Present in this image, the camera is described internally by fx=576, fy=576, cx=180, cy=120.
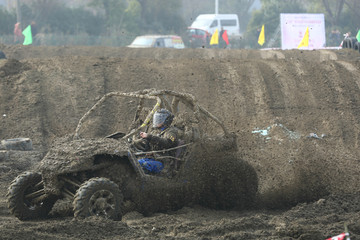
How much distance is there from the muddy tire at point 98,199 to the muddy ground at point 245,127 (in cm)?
23

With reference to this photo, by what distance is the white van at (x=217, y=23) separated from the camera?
139ft

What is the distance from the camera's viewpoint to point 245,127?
13758mm

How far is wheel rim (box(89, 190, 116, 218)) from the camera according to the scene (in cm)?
675

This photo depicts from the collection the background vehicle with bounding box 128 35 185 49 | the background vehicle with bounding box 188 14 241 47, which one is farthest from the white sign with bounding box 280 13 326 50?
the background vehicle with bounding box 188 14 241 47

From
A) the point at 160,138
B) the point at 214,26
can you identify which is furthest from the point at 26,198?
the point at 214,26

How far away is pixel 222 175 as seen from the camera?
8492mm

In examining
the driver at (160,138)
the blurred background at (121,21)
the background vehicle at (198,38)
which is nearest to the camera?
the driver at (160,138)

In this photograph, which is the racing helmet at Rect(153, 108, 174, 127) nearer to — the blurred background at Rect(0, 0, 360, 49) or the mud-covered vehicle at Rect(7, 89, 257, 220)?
the mud-covered vehicle at Rect(7, 89, 257, 220)

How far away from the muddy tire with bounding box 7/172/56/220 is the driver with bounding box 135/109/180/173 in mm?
1385

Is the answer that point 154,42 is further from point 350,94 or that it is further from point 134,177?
point 134,177

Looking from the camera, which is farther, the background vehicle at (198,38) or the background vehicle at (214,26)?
the background vehicle at (214,26)

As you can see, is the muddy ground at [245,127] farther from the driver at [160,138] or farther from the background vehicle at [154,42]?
the background vehicle at [154,42]

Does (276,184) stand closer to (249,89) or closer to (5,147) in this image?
(5,147)

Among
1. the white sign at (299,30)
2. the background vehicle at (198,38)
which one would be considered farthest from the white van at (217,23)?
the white sign at (299,30)
